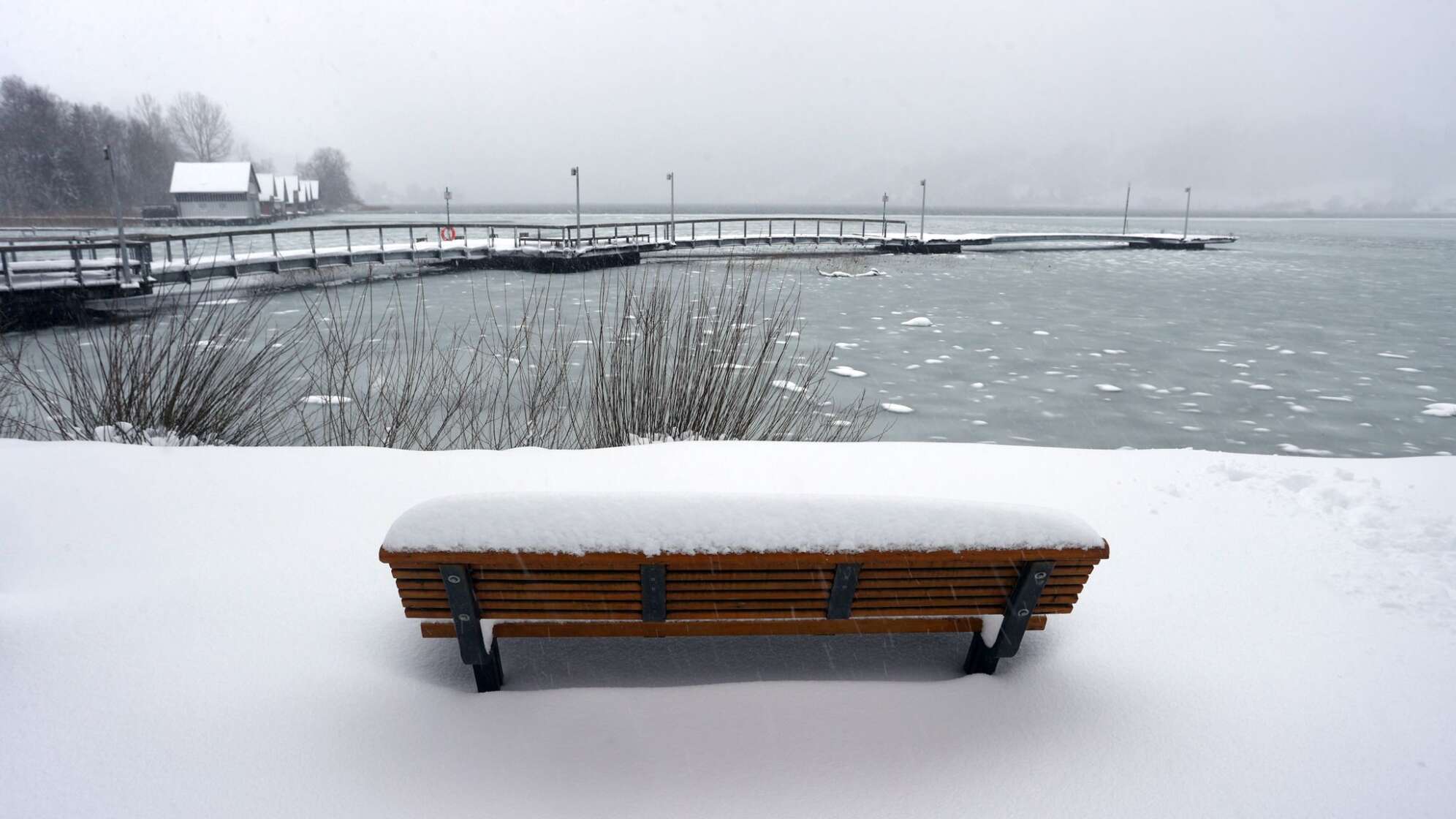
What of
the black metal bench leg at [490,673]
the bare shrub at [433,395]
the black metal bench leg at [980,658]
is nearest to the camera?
the black metal bench leg at [490,673]

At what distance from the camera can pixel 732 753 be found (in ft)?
8.82

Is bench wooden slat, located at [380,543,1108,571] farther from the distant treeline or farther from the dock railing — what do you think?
the distant treeline

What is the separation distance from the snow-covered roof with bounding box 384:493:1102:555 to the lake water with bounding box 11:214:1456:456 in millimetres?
7876

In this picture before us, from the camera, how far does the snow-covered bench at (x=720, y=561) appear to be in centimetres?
249

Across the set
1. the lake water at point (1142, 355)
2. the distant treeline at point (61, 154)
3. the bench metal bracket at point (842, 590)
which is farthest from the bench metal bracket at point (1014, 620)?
the distant treeline at point (61, 154)

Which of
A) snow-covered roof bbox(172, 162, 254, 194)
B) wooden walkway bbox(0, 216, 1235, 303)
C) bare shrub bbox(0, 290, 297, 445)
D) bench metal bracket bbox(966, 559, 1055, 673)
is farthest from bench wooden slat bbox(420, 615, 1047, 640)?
snow-covered roof bbox(172, 162, 254, 194)

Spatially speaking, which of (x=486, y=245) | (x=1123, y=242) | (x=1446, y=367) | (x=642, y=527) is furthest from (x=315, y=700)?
(x=1123, y=242)

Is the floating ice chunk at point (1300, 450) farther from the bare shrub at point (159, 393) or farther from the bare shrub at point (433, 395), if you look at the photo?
the bare shrub at point (159, 393)

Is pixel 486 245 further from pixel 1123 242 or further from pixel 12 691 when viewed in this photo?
pixel 1123 242

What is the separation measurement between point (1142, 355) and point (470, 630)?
17368mm

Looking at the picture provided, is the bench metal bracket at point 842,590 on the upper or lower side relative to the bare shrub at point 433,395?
upper

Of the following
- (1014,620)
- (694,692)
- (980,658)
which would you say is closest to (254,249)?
(694,692)

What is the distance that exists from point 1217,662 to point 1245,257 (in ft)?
210

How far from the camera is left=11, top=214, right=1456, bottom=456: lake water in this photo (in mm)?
11133
